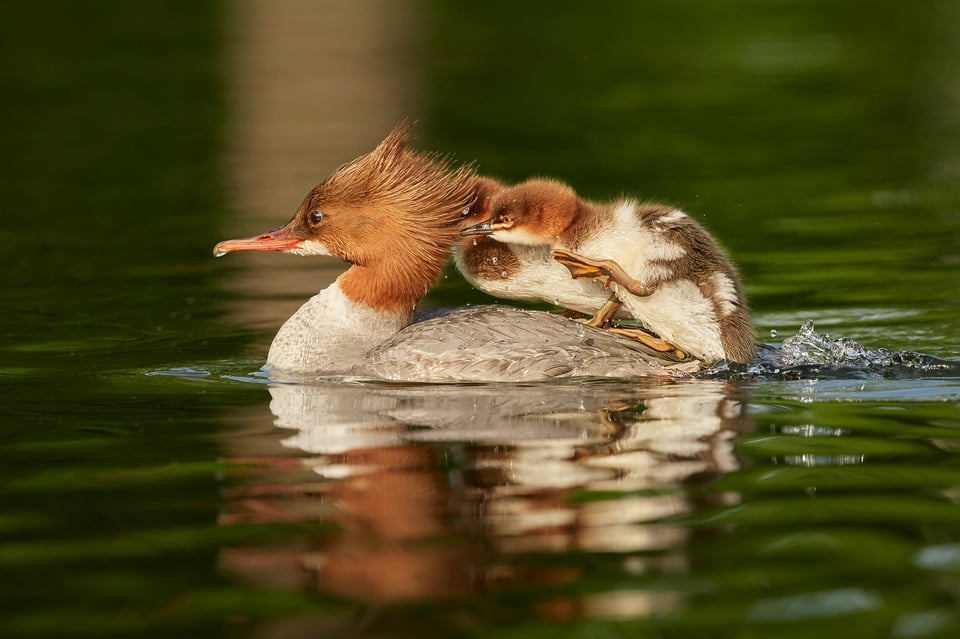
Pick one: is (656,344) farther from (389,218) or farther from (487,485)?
(487,485)

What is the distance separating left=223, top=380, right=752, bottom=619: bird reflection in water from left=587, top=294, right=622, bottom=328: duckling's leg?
0.57 meters

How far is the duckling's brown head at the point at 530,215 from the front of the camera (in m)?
7.74

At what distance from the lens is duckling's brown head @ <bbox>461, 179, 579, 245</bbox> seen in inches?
305

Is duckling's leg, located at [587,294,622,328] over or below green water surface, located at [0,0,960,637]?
over

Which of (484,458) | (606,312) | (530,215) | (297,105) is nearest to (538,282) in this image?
(606,312)

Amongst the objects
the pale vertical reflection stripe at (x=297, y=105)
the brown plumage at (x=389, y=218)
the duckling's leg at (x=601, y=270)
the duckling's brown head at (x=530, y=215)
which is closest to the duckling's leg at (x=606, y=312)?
the duckling's leg at (x=601, y=270)

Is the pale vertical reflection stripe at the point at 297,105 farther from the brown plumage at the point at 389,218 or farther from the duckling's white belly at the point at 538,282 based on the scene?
the duckling's white belly at the point at 538,282

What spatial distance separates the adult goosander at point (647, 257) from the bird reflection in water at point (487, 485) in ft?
1.16

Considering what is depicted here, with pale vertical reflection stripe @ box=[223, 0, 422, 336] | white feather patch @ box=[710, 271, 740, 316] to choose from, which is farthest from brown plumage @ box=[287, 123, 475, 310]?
white feather patch @ box=[710, 271, 740, 316]

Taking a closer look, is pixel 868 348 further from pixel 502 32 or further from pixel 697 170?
pixel 502 32

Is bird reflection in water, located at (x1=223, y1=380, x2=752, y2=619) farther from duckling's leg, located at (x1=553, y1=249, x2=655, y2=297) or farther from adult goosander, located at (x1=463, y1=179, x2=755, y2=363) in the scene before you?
duckling's leg, located at (x1=553, y1=249, x2=655, y2=297)

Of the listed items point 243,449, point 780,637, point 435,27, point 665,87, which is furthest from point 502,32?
point 780,637

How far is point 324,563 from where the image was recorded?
4.80m

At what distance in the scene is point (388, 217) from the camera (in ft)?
25.8
